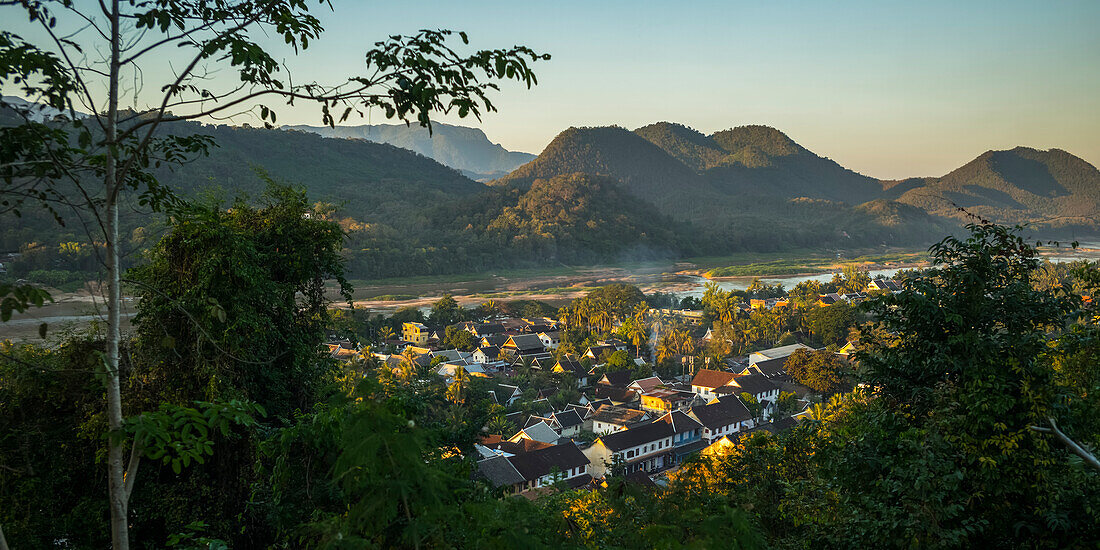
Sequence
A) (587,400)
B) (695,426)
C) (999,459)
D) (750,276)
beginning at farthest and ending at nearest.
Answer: (750,276) → (587,400) → (695,426) → (999,459)

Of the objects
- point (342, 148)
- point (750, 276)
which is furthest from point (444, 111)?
point (342, 148)

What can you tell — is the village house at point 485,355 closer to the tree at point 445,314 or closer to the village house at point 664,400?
the tree at point 445,314

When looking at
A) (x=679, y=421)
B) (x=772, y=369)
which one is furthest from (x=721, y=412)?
(x=772, y=369)

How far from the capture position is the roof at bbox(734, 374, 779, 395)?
23844 millimetres

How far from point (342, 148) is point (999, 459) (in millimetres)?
101929

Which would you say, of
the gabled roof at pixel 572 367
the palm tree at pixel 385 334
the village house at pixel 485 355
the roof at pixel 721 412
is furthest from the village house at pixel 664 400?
the palm tree at pixel 385 334

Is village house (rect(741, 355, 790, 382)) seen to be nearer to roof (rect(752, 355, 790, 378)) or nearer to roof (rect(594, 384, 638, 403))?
roof (rect(752, 355, 790, 378))

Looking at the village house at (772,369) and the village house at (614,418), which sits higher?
the village house at (772,369)

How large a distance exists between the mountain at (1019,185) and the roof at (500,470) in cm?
14100

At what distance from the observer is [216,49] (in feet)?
7.27

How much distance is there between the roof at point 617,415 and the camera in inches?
805

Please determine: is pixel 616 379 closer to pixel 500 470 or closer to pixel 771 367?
pixel 771 367

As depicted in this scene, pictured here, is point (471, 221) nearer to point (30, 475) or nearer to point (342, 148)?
point (342, 148)

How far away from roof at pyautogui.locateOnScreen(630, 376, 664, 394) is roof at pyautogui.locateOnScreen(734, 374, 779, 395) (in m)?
3.12
